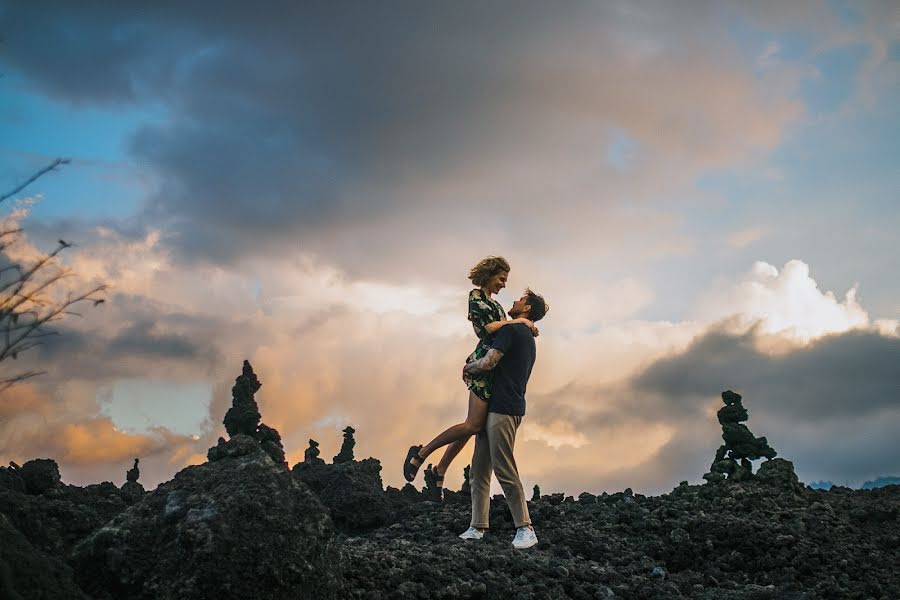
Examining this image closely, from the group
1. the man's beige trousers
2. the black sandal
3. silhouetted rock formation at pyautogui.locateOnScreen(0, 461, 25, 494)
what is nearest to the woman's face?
the man's beige trousers

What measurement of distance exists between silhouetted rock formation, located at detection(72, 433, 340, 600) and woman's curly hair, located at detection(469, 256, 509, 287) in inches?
196

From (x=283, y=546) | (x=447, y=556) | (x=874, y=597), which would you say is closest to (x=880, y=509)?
(x=874, y=597)

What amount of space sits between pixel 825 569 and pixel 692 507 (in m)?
2.65

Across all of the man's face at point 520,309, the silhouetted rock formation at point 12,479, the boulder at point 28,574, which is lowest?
the boulder at point 28,574

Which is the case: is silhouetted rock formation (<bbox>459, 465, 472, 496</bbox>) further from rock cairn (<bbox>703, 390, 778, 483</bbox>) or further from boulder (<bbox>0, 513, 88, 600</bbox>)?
boulder (<bbox>0, 513, 88, 600</bbox>)

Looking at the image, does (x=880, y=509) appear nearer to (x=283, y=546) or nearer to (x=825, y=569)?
(x=825, y=569)

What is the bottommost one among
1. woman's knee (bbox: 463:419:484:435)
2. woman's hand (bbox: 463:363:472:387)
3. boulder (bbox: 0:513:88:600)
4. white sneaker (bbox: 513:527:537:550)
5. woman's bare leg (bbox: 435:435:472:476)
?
boulder (bbox: 0:513:88:600)

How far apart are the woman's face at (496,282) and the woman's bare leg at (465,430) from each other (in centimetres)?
144

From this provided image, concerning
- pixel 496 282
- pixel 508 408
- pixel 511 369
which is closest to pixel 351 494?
pixel 508 408

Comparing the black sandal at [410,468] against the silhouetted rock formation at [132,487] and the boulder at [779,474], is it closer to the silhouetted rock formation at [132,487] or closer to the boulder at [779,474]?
the silhouetted rock formation at [132,487]

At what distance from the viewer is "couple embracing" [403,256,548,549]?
30.5 feet

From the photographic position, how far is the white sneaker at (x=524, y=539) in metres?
9.06

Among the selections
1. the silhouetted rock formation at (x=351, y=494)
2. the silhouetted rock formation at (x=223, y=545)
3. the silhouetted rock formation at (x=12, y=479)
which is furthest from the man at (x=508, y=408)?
the silhouetted rock formation at (x=12, y=479)

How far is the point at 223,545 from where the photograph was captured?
4660 millimetres
